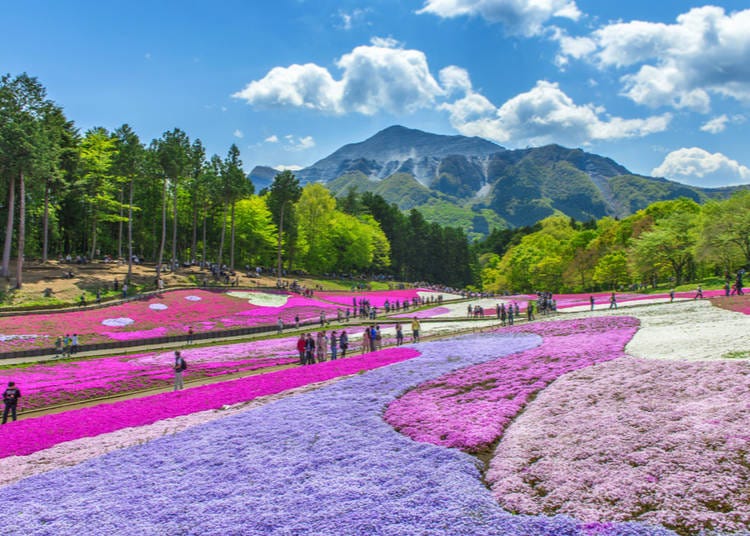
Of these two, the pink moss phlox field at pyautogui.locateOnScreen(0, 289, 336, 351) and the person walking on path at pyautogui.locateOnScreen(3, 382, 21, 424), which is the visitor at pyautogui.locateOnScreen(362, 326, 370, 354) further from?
the pink moss phlox field at pyautogui.locateOnScreen(0, 289, 336, 351)

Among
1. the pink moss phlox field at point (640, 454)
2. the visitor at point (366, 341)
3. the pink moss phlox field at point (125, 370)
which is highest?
the pink moss phlox field at point (640, 454)

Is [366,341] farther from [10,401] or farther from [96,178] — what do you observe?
[96,178]

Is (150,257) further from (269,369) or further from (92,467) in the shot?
(92,467)

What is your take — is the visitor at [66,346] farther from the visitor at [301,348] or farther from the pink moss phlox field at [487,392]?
the pink moss phlox field at [487,392]

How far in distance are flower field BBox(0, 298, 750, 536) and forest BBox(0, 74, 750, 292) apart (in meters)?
41.4

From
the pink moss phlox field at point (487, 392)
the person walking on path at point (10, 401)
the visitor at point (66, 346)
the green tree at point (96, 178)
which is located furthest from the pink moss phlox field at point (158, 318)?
the pink moss phlox field at point (487, 392)

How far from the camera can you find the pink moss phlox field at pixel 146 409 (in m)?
18.1

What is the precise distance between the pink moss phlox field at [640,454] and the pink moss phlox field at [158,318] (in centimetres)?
3783

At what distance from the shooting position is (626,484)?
33.6ft

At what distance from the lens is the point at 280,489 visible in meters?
11.7

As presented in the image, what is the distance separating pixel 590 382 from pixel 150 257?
9741cm

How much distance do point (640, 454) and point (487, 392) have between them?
26.7 feet

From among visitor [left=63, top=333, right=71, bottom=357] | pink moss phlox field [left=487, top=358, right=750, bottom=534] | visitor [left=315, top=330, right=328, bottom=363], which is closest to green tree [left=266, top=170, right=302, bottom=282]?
visitor [left=63, top=333, right=71, bottom=357]

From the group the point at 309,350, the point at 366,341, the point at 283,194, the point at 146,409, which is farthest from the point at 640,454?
the point at 283,194
